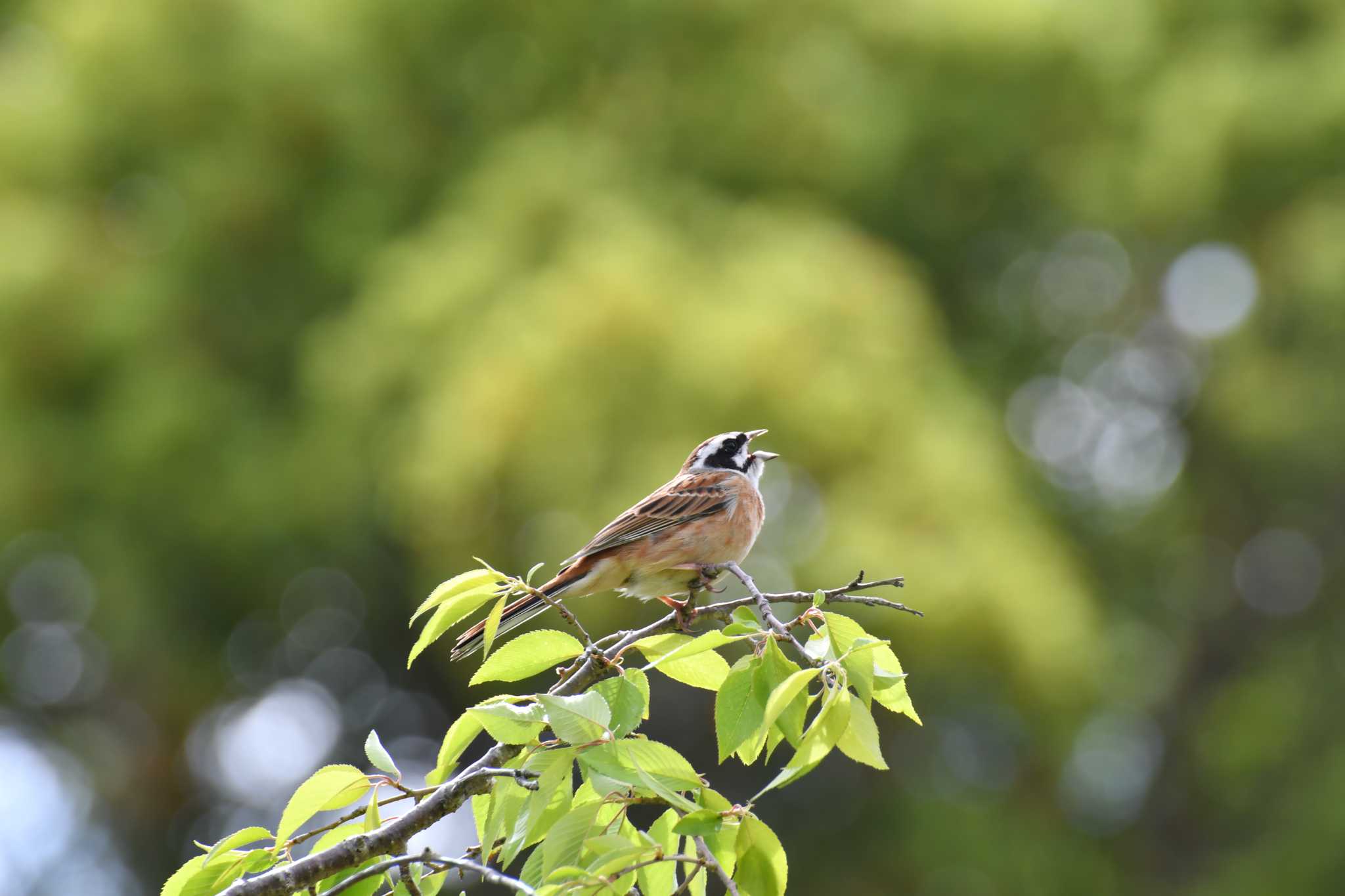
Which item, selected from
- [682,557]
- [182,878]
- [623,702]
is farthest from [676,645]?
[682,557]

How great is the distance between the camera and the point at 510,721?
1.96 metres

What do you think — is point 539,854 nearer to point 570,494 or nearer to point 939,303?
point 570,494

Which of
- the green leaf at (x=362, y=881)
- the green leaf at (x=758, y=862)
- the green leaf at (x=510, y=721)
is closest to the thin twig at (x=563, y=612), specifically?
the green leaf at (x=510, y=721)

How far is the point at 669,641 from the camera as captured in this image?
2.06 metres

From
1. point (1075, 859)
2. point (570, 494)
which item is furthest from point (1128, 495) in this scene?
point (570, 494)

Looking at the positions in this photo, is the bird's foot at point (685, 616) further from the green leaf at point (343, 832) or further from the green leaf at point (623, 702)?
the green leaf at point (343, 832)

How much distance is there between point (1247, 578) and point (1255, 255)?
290 cm

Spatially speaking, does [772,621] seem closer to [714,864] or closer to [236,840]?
[714,864]

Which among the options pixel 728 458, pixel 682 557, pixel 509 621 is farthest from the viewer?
pixel 728 458

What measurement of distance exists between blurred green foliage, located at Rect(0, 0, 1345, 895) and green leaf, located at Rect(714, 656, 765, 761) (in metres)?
6.25

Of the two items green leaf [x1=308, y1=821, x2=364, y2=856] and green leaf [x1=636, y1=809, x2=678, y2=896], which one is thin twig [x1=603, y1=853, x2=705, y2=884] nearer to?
green leaf [x1=636, y1=809, x2=678, y2=896]

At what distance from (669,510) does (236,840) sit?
2232mm

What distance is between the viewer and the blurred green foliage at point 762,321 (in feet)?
28.5

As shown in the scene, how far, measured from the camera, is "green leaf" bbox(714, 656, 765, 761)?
188 cm
